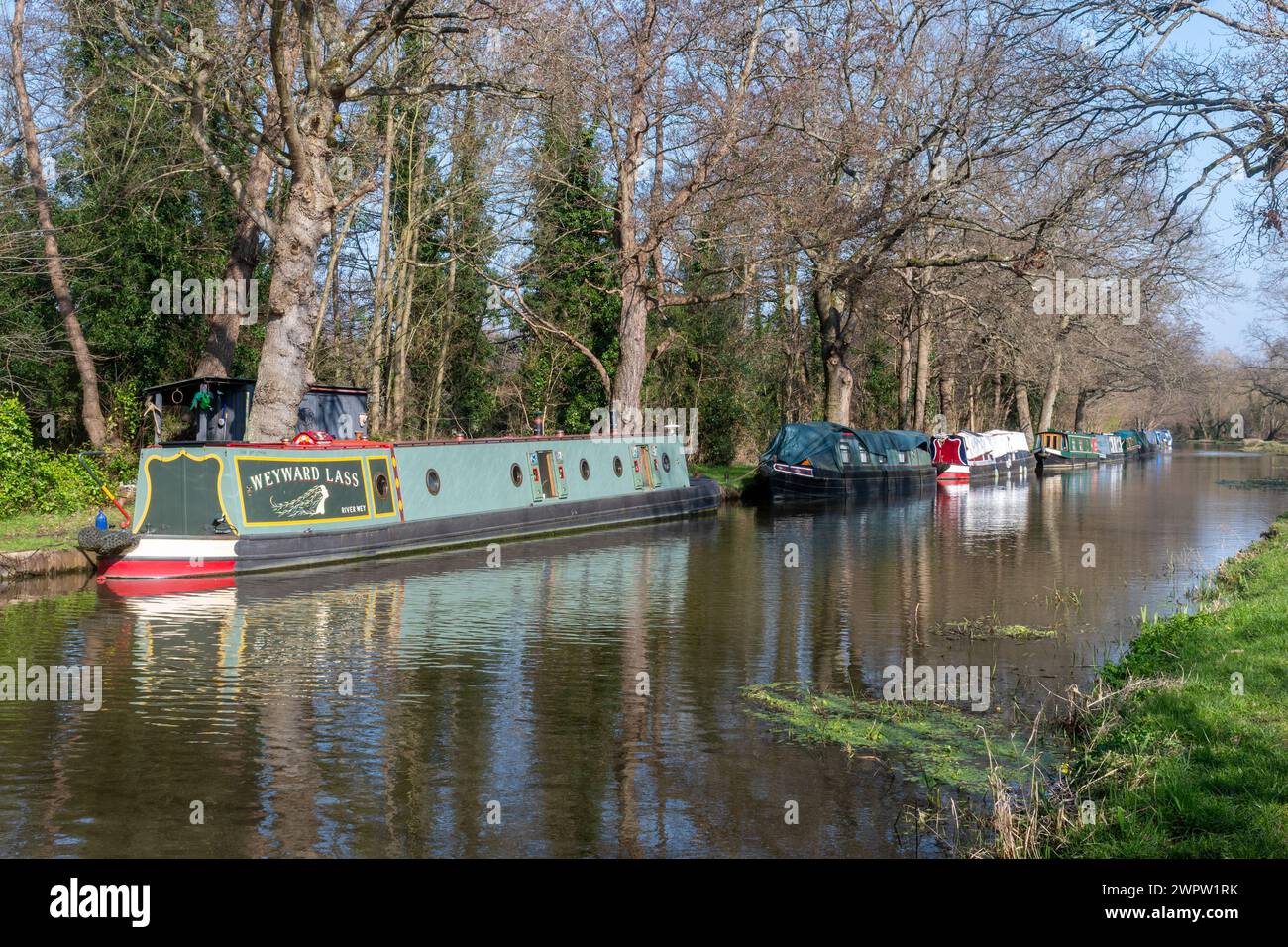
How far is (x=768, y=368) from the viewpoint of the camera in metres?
37.4

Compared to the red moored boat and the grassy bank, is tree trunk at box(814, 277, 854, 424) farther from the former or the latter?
the grassy bank

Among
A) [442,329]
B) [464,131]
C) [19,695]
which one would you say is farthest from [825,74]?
[19,695]

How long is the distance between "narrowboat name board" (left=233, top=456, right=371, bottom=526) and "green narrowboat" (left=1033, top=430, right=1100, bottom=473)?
3868cm

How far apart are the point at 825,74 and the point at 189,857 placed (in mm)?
22964

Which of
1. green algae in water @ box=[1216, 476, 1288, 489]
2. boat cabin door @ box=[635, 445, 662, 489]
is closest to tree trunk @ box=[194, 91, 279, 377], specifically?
boat cabin door @ box=[635, 445, 662, 489]

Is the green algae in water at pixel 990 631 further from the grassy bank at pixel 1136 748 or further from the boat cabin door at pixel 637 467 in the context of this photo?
the boat cabin door at pixel 637 467

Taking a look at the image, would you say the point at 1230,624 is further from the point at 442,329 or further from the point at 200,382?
the point at 442,329

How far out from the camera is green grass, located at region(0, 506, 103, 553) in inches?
579

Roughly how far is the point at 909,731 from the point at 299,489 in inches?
412

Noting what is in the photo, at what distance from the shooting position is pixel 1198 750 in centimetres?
610

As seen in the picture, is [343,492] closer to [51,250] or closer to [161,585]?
[161,585]

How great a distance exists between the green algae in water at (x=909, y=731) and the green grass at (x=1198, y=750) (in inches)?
21.3

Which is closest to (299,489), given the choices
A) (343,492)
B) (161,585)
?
(343,492)

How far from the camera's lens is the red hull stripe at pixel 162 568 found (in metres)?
13.9
